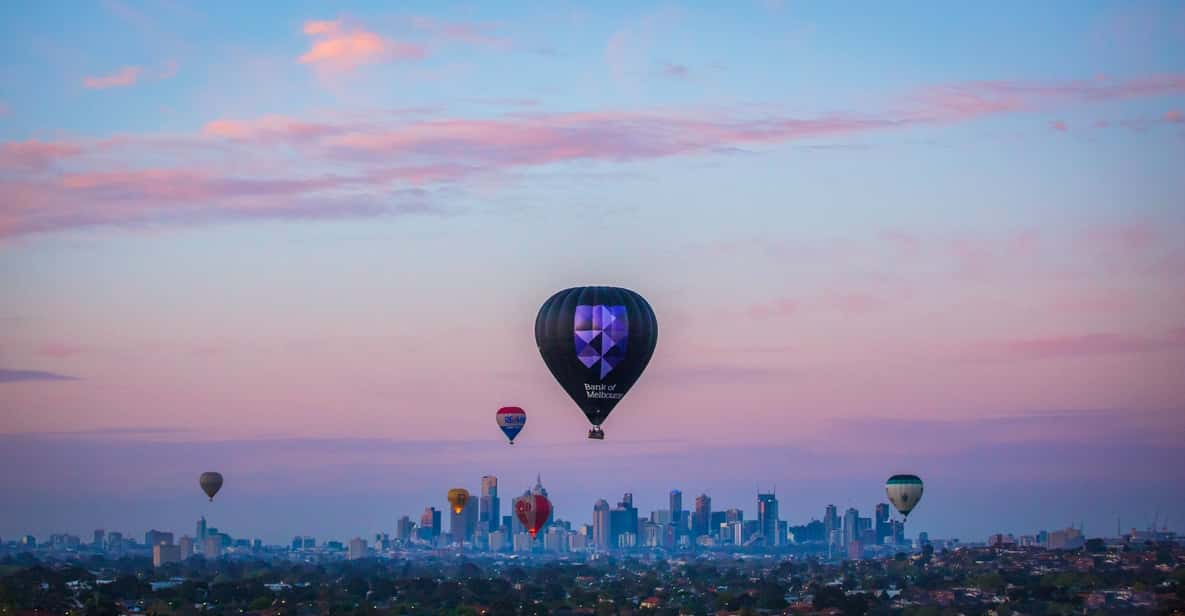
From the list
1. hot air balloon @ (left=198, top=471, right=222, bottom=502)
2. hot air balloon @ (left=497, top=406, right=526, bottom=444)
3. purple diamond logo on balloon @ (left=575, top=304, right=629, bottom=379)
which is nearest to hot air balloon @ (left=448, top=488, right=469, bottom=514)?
hot air balloon @ (left=198, top=471, right=222, bottom=502)

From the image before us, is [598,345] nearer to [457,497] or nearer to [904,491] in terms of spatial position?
[904,491]

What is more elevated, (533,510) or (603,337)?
(603,337)

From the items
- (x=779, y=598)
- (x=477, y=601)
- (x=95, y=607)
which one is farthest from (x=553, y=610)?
(x=95, y=607)

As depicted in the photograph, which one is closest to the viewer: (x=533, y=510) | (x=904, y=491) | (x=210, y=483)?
(x=533, y=510)

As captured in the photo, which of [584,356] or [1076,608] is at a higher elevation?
[584,356]

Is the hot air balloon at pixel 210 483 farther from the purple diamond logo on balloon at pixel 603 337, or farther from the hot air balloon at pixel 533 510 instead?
the purple diamond logo on balloon at pixel 603 337

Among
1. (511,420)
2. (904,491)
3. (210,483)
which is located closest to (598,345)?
(511,420)

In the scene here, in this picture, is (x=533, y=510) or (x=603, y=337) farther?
(x=533, y=510)

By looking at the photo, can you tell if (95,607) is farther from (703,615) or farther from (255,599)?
(703,615)
